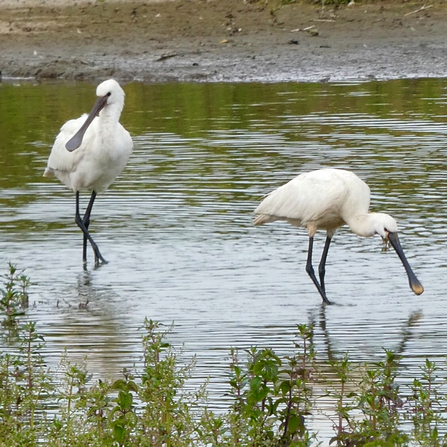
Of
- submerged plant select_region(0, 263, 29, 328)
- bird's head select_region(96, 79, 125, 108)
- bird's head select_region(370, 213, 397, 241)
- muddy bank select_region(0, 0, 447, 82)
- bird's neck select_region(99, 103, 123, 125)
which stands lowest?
submerged plant select_region(0, 263, 29, 328)

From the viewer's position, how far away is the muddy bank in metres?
20.7

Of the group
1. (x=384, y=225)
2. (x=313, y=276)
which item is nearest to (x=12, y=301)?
(x=313, y=276)

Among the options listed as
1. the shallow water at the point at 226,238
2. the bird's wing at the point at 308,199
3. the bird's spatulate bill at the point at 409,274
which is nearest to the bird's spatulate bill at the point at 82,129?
the shallow water at the point at 226,238

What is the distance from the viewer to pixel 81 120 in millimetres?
10148

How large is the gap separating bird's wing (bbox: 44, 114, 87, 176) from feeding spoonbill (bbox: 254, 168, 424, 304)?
181cm

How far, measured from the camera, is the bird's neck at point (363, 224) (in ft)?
27.4

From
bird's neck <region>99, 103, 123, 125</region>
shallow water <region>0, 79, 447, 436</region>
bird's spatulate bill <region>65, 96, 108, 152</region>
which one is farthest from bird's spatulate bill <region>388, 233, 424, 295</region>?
bird's spatulate bill <region>65, 96, 108, 152</region>

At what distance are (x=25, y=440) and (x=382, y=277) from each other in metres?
4.53

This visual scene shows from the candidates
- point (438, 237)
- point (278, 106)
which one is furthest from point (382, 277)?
point (278, 106)

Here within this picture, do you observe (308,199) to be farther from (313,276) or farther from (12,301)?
(12,301)

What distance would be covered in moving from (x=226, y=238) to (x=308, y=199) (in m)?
1.34

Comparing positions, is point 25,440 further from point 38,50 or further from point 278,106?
point 38,50

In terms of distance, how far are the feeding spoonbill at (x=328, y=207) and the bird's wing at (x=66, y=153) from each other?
1805 mm

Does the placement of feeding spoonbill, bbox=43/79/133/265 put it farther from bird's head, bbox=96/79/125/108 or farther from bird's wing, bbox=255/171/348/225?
bird's wing, bbox=255/171/348/225
